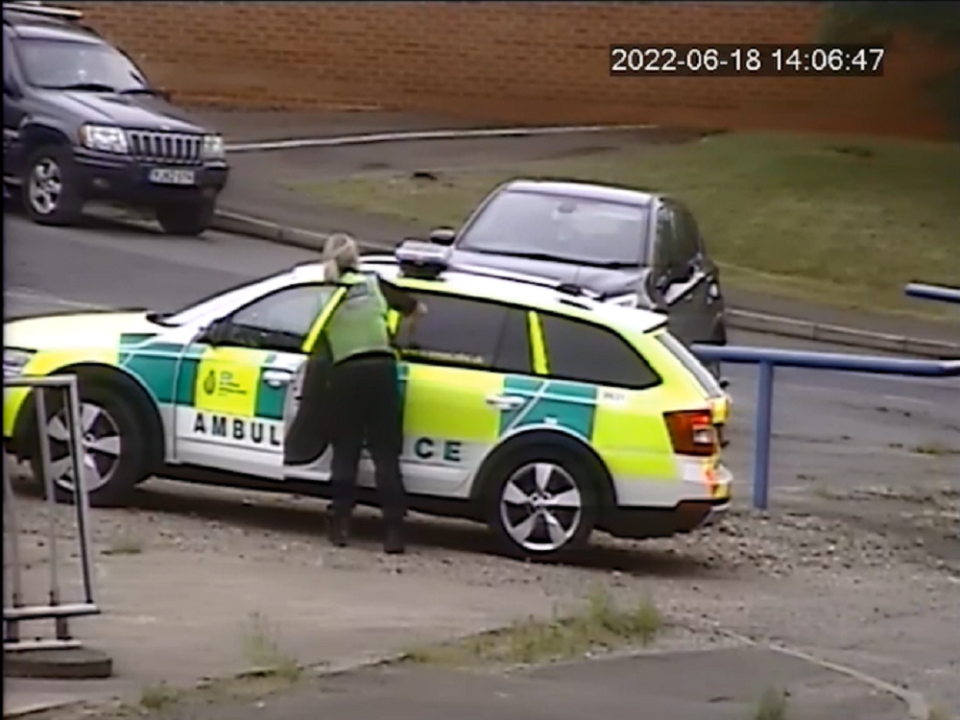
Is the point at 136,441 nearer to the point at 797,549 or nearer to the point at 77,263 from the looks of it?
the point at 77,263

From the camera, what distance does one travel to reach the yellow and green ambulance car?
35.9 ft

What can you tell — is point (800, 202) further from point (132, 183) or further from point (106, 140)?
point (106, 140)

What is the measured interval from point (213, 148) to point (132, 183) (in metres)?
0.50

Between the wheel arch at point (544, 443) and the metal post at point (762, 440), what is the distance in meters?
1.52

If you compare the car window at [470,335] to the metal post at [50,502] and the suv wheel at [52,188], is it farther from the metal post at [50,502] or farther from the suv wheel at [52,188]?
the metal post at [50,502]

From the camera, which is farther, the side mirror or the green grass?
the side mirror

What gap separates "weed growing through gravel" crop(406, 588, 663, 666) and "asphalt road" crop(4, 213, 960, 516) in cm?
204

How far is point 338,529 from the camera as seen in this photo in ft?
36.1

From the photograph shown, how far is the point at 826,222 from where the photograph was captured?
413 inches

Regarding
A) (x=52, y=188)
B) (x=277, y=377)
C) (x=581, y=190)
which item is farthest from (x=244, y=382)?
(x=52, y=188)

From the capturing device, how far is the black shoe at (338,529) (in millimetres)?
10859

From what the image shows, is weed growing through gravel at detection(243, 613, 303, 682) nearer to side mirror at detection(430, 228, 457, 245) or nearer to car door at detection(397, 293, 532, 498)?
car door at detection(397, 293, 532, 498)

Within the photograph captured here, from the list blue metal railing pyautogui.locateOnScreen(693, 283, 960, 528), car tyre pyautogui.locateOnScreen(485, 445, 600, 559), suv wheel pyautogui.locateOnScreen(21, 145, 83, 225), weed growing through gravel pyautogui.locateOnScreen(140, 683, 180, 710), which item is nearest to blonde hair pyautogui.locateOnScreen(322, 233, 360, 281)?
car tyre pyautogui.locateOnScreen(485, 445, 600, 559)
